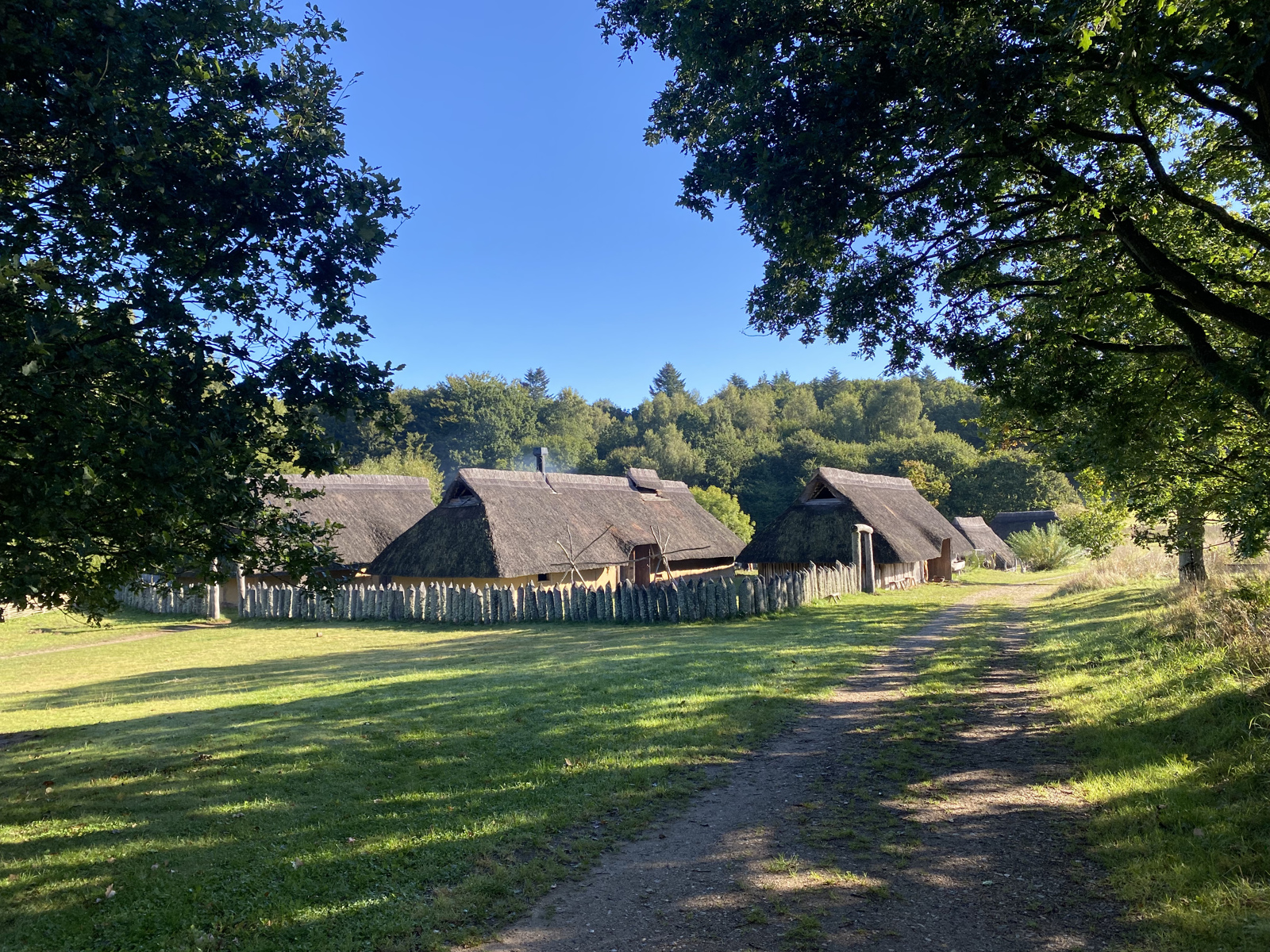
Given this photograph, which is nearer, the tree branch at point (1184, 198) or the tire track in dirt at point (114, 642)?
the tree branch at point (1184, 198)

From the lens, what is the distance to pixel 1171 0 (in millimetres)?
4523

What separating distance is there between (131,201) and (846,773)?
703 cm

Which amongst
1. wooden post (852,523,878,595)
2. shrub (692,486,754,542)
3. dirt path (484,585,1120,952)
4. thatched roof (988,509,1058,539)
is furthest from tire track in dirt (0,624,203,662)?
thatched roof (988,509,1058,539)

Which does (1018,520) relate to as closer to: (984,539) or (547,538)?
(984,539)

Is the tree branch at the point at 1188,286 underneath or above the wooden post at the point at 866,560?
above

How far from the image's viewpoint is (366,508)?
31.3 metres

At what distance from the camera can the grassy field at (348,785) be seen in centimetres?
428

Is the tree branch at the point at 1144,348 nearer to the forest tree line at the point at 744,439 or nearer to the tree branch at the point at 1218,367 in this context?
the tree branch at the point at 1218,367

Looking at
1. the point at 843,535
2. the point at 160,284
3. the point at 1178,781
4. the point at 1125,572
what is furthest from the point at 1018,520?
the point at 160,284

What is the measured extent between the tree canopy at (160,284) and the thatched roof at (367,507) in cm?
2285

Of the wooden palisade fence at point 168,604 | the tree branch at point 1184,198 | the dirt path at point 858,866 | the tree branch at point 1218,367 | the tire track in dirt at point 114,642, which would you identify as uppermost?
the tree branch at point 1184,198

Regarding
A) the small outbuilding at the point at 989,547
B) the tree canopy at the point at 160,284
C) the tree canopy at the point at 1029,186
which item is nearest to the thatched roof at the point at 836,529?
the small outbuilding at the point at 989,547

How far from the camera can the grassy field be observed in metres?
4.28

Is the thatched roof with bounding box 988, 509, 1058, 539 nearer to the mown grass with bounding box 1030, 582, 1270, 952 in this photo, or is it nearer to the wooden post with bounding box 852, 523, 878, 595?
the wooden post with bounding box 852, 523, 878, 595
